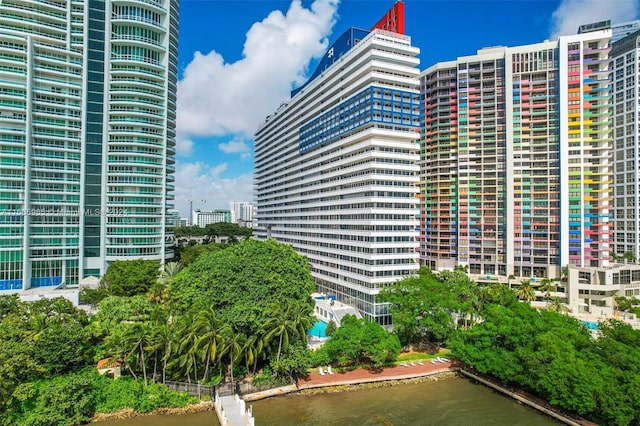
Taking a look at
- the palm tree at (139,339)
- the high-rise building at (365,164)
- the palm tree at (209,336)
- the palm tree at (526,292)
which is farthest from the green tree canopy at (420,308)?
the palm tree at (526,292)

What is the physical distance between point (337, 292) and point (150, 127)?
5641 cm

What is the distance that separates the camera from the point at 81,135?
7925 cm

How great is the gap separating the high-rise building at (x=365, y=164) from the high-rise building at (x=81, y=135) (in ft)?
124

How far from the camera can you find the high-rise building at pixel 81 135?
7306 cm

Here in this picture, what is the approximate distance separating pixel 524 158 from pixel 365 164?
159ft

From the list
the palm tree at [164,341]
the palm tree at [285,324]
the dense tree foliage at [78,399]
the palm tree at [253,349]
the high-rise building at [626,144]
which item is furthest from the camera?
the high-rise building at [626,144]

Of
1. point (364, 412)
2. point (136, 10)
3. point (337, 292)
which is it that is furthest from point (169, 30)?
point (364, 412)

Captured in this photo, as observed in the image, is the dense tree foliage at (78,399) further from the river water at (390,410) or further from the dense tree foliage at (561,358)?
the dense tree foliage at (561,358)

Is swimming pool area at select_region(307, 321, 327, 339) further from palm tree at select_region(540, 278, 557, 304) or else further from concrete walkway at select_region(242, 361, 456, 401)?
palm tree at select_region(540, 278, 557, 304)

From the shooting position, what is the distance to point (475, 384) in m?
44.8

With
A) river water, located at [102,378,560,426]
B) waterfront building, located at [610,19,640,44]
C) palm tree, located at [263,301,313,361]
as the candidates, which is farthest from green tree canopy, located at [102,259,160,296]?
waterfront building, located at [610,19,640,44]

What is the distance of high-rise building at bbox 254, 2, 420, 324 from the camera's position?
5959cm

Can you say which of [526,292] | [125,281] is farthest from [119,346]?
[526,292]

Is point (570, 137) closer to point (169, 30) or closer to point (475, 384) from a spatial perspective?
point (475, 384)
